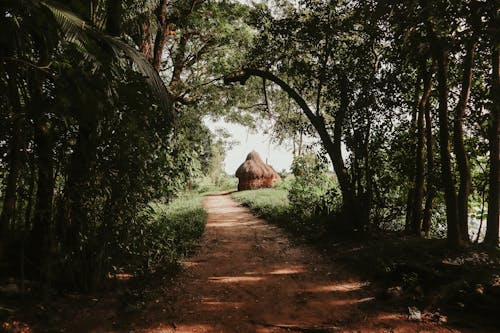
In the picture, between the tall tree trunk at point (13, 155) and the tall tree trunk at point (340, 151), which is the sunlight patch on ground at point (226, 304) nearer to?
the tall tree trunk at point (13, 155)

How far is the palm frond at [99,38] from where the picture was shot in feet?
9.94

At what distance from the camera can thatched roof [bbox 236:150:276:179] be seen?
2509cm

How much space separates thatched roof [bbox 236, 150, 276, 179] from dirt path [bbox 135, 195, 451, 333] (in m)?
17.9

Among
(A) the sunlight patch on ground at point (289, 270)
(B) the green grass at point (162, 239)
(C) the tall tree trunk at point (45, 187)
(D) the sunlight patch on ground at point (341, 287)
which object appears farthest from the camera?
(A) the sunlight patch on ground at point (289, 270)

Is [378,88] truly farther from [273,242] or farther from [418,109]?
[273,242]

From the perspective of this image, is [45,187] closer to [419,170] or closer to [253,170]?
[419,170]

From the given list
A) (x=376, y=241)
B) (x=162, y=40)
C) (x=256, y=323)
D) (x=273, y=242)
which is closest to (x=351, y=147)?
(x=376, y=241)

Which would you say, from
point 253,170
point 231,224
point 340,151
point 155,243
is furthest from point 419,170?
point 253,170

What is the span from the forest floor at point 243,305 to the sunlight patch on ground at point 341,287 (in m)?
0.02

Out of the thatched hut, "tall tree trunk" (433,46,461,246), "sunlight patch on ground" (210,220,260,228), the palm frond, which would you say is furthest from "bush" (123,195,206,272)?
the thatched hut

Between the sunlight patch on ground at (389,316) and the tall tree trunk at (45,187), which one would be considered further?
the tall tree trunk at (45,187)

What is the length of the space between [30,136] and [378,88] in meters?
6.56

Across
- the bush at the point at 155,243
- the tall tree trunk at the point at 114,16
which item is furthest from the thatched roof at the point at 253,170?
the tall tree trunk at the point at 114,16

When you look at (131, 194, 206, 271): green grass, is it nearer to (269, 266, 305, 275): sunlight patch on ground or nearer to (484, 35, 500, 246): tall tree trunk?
(269, 266, 305, 275): sunlight patch on ground
